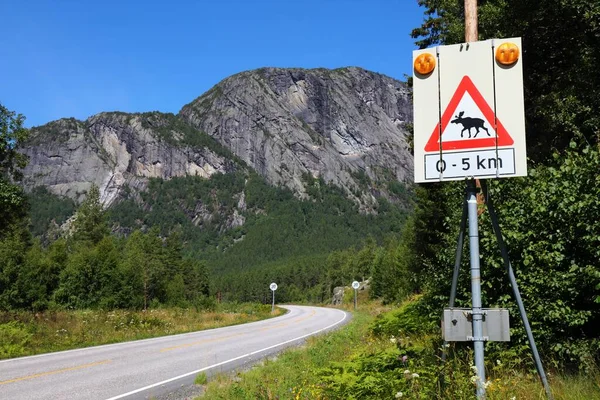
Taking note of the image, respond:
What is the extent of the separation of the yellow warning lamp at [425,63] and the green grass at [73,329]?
48.3 feet

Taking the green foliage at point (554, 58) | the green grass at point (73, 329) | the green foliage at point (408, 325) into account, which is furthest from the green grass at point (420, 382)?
the green grass at point (73, 329)

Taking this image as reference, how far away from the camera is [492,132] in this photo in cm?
334

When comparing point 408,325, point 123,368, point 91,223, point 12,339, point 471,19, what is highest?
point 91,223

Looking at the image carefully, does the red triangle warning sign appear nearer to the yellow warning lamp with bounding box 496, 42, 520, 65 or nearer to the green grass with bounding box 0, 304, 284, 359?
the yellow warning lamp with bounding box 496, 42, 520, 65

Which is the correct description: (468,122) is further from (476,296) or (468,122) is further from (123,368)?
(123,368)

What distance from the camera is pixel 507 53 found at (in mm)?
3355

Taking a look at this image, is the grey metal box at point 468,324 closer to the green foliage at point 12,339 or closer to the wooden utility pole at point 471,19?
the wooden utility pole at point 471,19

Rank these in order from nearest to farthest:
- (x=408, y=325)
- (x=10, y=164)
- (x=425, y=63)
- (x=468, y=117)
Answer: (x=468, y=117)
(x=425, y=63)
(x=408, y=325)
(x=10, y=164)

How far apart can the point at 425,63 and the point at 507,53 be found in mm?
574

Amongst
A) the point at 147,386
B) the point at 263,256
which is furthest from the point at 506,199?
the point at 263,256

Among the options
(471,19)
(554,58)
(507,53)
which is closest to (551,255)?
(471,19)

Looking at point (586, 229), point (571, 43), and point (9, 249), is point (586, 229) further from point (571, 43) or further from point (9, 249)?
point (9, 249)

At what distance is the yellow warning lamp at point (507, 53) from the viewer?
3.33 m

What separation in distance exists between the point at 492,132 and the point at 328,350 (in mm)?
9391
